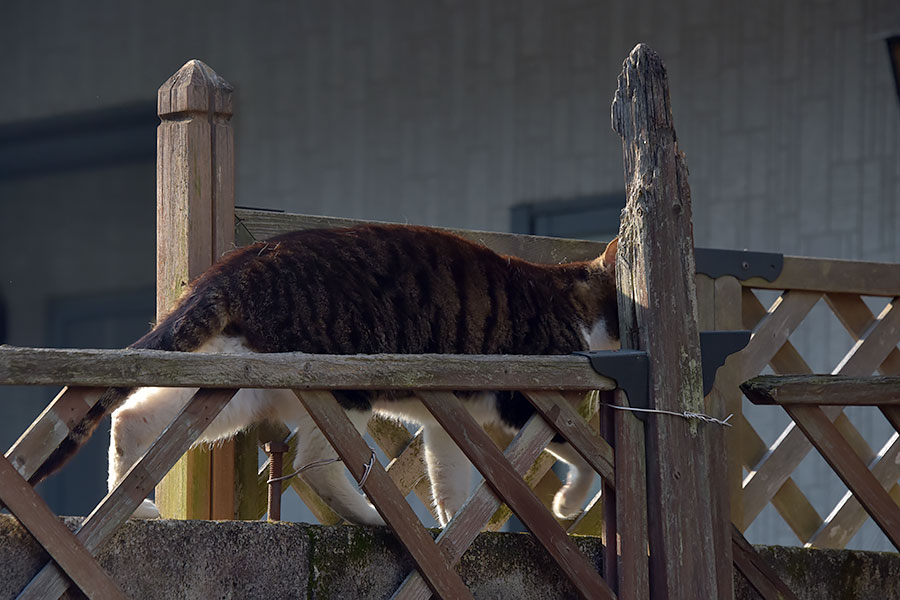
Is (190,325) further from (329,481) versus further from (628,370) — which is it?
(628,370)

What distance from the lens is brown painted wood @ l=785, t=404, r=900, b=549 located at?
2.90 m

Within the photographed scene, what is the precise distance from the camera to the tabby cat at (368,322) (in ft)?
9.27

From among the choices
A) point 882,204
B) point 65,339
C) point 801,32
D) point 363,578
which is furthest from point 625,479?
point 65,339

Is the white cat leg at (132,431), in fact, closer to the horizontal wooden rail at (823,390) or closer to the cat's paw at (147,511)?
the cat's paw at (147,511)

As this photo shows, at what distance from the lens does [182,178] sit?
3.10 m

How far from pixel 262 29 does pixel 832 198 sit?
10.2 feet

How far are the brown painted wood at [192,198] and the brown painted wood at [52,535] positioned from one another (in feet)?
3.44

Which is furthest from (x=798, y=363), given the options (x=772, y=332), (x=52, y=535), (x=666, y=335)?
(x=52, y=535)

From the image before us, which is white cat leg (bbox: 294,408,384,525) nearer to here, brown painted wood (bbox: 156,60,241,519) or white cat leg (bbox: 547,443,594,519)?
brown painted wood (bbox: 156,60,241,519)

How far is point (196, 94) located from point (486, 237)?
1.01 metres

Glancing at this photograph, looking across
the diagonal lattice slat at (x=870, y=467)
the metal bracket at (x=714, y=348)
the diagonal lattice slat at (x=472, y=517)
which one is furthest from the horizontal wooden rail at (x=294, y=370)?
the diagonal lattice slat at (x=870, y=467)

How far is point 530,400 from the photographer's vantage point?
2588 mm

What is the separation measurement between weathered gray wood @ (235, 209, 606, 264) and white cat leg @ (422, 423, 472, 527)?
1.91 feet

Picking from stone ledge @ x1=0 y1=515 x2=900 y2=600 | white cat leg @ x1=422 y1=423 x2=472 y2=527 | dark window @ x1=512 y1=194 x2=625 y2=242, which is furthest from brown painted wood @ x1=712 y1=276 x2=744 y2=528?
dark window @ x1=512 y1=194 x2=625 y2=242
